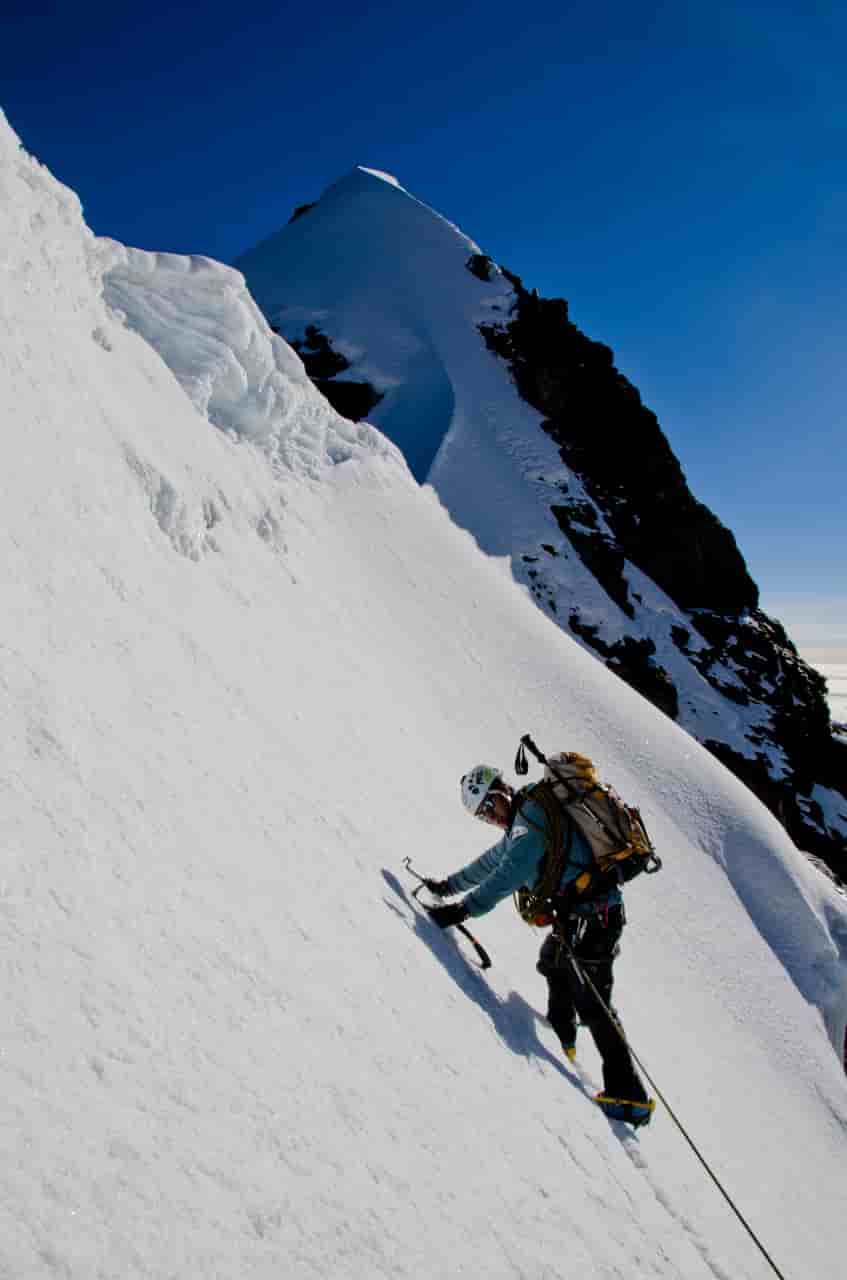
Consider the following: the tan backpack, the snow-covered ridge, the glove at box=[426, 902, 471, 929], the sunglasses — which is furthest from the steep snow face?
the glove at box=[426, 902, 471, 929]

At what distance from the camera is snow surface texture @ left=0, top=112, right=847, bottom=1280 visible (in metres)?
2.02

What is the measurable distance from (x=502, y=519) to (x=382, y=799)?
2204 cm

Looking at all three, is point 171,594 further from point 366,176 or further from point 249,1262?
point 366,176

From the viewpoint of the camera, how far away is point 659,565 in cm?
3653

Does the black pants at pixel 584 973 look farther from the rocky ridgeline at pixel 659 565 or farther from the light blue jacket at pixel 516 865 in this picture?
the rocky ridgeline at pixel 659 565

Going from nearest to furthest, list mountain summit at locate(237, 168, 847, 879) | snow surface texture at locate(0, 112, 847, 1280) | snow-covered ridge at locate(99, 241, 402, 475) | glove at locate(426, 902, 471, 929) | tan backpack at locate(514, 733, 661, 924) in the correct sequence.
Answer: snow surface texture at locate(0, 112, 847, 1280) → glove at locate(426, 902, 471, 929) → tan backpack at locate(514, 733, 661, 924) → snow-covered ridge at locate(99, 241, 402, 475) → mountain summit at locate(237, 168, 847, 879)

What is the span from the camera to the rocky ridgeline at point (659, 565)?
2816 centimetres

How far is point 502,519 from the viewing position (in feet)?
89.4

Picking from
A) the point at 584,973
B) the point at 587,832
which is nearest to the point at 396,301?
the point at 587,832

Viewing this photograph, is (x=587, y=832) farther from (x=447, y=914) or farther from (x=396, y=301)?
(x=396, y=301)

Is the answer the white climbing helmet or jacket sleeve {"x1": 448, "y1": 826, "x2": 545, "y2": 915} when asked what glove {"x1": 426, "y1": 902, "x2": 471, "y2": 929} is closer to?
jacket sleeve {"x1": 448, "y1": 826, "x2": 545, "y2": 915}

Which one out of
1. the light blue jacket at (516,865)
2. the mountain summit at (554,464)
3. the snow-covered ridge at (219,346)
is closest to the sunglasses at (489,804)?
the light blue jacket at (516,865)

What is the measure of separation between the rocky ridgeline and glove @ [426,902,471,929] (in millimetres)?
21069

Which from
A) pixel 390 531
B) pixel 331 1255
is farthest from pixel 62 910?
pixel 390 531
